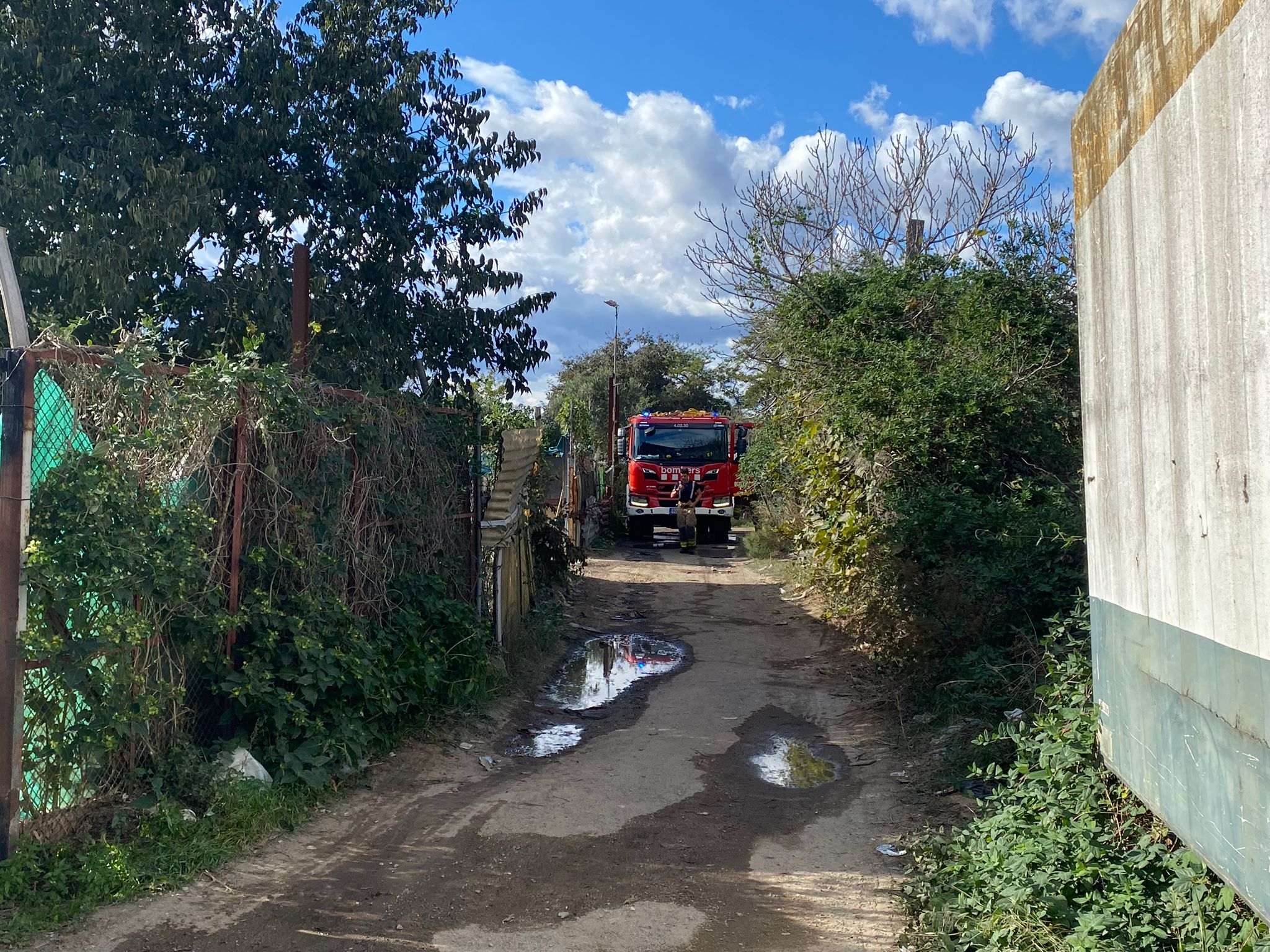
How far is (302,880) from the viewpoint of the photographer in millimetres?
→ 4680

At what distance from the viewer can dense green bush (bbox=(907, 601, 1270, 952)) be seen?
11.3ft

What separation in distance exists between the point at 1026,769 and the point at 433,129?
796cm

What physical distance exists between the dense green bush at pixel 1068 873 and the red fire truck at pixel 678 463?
1745 cm

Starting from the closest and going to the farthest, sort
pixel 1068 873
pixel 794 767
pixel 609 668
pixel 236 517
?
pixel 1068 873 → pixel 236 517 → pixel 794 767 → pixel 609 668

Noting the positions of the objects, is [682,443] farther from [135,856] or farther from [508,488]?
[135,856]

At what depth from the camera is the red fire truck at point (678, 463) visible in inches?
892

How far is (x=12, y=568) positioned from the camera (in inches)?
163

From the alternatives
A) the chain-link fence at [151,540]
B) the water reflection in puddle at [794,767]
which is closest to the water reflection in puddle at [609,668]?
the water reflection in puddle at [794,767]

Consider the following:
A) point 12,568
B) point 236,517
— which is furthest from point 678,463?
point 12,568

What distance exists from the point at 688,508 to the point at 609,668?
11.5 meters

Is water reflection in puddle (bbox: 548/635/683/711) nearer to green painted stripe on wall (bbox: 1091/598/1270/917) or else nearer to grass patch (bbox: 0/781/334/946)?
grass patch (bbox: 0/781/334/946)

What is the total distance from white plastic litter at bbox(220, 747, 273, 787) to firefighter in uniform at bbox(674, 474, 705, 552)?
16.6 m

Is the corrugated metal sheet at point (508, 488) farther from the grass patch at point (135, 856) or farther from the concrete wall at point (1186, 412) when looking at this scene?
the concrete wall at point (1186, 412)

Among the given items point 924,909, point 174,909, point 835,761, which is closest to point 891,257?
point 835,761
